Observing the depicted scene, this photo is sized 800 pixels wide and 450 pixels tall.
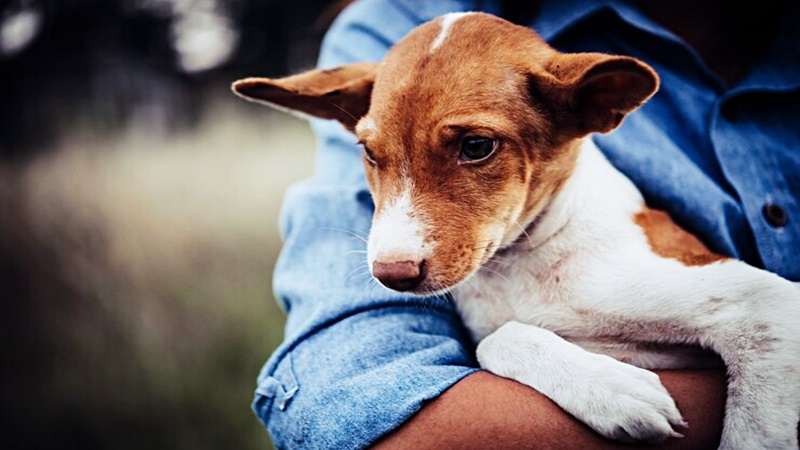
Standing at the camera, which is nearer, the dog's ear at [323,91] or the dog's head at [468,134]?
the dog's head at [468,134]

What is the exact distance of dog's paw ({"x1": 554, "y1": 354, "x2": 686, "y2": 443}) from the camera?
4.28ft

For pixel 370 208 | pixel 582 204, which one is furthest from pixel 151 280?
pixel 582 204

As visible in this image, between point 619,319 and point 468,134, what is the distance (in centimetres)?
63

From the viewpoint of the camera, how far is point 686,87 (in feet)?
6.47

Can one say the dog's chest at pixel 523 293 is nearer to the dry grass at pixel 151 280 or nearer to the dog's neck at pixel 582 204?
the dog's neck at pixel 582 204

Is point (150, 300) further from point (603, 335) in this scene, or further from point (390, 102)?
point (603, 335)

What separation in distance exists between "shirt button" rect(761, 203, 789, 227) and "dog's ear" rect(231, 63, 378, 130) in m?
1.26

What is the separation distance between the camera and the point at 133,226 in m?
4.24

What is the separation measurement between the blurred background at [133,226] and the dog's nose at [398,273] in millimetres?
1845

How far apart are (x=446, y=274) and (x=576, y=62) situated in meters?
0.66

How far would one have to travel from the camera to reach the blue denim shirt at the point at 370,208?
1.49 m

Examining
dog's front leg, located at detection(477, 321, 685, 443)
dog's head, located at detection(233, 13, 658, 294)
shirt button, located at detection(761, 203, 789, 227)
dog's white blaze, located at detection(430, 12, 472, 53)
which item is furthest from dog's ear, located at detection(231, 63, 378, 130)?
shirt button, located at detection(761, 203, 789, 227)

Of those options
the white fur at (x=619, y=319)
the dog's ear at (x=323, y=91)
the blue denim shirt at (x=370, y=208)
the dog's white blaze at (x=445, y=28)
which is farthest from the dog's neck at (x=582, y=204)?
the dog's ear at (x=323, y=91)

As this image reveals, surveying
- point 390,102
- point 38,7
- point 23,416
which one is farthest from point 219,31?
point 390,102
